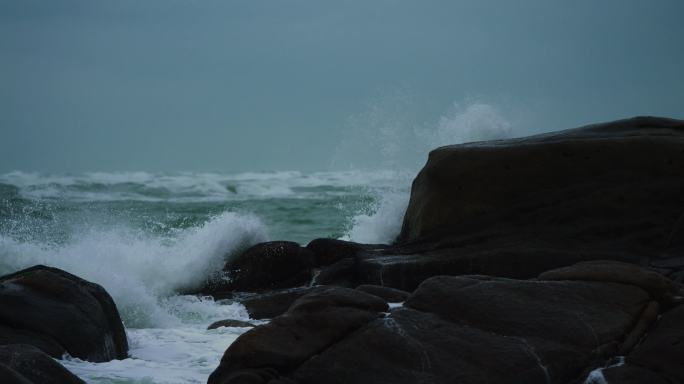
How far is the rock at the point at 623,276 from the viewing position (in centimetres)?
501

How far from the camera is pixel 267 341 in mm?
4469

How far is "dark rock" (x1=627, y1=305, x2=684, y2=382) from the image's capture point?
4320 millimetres

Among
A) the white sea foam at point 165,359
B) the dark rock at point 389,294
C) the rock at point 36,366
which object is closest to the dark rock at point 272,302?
the white sea foam at point 165,359

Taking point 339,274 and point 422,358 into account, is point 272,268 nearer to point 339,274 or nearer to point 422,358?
point 339,274

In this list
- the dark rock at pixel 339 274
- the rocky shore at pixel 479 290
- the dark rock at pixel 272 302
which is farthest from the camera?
the dark rock at pixel 339 274

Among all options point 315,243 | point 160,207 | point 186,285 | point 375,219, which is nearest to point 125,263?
point 186,285

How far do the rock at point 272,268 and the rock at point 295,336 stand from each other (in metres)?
4.46

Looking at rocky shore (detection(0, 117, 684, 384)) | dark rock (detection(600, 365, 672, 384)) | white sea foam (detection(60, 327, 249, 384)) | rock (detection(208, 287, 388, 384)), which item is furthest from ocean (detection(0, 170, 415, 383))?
dark rock (detection(600, 365, 672, 384))

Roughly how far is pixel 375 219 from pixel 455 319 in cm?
710

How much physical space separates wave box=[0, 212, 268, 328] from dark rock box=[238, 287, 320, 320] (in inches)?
12.8

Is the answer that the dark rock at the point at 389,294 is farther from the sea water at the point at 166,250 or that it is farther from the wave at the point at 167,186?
the wave at the point at 167,186

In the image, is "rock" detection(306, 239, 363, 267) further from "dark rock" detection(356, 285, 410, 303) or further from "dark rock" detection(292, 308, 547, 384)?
"dark rock" detection(292, 308, 547, 384)

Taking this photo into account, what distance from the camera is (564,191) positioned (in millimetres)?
8742

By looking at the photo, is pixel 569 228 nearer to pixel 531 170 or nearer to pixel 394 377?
pixel 531 170
